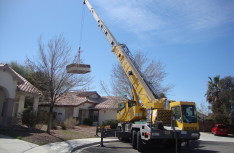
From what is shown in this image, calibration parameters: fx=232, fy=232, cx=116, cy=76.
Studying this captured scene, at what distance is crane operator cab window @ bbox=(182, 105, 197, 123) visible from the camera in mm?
Result: 11789

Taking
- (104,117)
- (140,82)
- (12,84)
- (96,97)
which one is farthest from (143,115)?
(96,97)

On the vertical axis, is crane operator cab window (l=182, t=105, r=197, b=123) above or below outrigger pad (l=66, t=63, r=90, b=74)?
below

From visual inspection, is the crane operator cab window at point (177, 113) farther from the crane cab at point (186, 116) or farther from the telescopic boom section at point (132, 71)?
the telescopic boom section at point (132, 71)

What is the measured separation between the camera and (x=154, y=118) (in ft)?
39.7

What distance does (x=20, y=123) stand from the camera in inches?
722

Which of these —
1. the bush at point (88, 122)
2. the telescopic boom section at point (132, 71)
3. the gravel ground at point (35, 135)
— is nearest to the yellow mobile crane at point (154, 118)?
the telescopic boom section at point (132, 71)

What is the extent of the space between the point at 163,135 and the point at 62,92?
8.70 m

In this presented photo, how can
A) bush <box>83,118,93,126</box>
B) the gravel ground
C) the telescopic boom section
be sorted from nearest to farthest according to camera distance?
the gravel ground
the telescopic boom section
bush <box>83,118,93,126</box>

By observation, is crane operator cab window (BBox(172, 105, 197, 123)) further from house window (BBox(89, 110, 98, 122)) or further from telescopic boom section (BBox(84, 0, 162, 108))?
house window (BBox(89, 110, 98, 122))

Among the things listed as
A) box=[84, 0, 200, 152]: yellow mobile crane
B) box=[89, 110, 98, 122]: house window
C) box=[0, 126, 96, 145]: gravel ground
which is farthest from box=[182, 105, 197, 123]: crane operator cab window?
box=[89, 110, 98, 122]: house window

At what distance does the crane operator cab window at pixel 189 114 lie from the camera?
11.8m

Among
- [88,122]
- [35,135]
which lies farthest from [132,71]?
[88,122]

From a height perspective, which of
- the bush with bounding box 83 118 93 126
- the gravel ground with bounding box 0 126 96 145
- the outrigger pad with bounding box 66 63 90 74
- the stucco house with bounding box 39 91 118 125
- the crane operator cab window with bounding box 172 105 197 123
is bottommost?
the gravel ground with bounding box 0 126 96 145

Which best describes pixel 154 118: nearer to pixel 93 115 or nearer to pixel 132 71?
pixel 132 71
